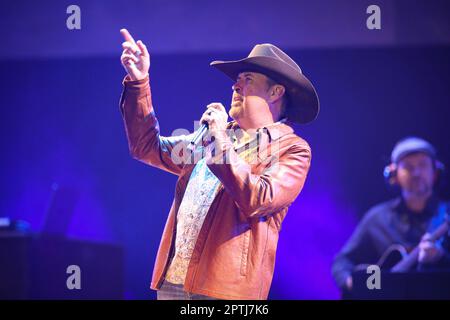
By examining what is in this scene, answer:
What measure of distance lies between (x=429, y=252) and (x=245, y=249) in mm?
2338

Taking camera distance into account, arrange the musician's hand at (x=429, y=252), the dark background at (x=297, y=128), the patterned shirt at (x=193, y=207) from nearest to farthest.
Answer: the patterned shirt at (x=193, y=207) < the musician's hand at (x=429, y=252) < the dark background at (x=297, y=128)

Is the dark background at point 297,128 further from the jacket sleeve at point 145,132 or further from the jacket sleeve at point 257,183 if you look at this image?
Result: the jacket sleeve at point 257,183

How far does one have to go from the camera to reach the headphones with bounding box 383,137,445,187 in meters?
4.66

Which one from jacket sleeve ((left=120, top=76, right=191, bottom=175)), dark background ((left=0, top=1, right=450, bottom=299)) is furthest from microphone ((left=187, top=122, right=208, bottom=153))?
dark background ((left=0, top=1, right=450, bottom=299))

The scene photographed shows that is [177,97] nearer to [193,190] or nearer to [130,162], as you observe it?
[130,162]

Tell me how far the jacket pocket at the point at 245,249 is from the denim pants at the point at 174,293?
0.17m

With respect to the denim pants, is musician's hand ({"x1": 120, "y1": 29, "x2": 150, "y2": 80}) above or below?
above

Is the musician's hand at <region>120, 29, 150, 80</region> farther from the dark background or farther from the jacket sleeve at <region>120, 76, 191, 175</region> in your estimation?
the dark background

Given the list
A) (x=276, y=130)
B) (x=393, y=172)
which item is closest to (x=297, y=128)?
(x=393, y=172)

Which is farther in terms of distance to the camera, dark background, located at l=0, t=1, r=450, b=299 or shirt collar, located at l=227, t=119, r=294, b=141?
dark background, located at l=0, t=1, r=450, b=299

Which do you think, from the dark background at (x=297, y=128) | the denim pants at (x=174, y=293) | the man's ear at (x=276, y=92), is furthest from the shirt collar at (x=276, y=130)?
the dark background at (x=297, y=128)

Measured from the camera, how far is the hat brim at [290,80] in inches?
109

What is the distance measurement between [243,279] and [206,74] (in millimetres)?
2423

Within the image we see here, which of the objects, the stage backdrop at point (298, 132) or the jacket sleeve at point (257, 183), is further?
the stage backdrop at point (298, 132)
